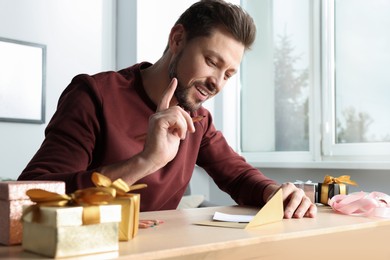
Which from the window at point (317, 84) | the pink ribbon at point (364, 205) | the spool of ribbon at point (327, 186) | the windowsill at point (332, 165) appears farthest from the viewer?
the window at point (317, 84)

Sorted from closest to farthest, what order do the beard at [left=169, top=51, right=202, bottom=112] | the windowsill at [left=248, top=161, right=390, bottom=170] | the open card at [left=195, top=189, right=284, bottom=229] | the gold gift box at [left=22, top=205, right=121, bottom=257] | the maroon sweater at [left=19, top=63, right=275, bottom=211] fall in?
the gold gift box at [left=22, top=205, right=121, bottom=257] → the open card at [left=195, top=189, right=284, bottom=229] → the maroon sweater at [left=19, top=63, right=275, bottom=211] → the beard at [left=169, top=51, right=202, bottom=112] → the windowsill at [left=248, top=161, right=390, bottom=170]

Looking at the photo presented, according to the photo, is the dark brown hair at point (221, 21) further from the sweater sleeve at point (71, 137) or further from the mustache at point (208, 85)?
the sweater sleeve at point (71, 137)

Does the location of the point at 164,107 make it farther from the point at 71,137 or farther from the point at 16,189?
the point at 16,189

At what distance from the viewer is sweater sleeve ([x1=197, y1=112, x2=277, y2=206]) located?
1.53m

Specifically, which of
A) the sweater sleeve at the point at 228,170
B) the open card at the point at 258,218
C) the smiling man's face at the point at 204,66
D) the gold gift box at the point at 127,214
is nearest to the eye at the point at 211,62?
the smiling man's face at the point at 204,66

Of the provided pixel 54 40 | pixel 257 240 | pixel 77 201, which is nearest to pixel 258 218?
pixel 257 240

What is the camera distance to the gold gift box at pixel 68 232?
2.02ft

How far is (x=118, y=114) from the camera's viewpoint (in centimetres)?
149

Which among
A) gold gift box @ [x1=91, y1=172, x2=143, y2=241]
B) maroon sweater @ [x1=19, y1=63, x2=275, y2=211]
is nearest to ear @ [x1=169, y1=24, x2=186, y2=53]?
maroon sweater @ [x1=19, y1=63, x2=275, y2=211]

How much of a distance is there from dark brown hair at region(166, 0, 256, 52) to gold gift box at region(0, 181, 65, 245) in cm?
91

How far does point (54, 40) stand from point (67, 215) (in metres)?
3.07

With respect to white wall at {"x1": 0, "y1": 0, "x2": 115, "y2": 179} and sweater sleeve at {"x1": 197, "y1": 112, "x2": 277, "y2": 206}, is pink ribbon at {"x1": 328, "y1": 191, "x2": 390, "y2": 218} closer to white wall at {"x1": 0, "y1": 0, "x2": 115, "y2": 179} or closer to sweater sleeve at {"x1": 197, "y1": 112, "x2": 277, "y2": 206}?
sweater sleeve at {"x1": 197, "y1": 112, "x2": 277, "y2": 206}

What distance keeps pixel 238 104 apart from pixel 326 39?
0.92 m

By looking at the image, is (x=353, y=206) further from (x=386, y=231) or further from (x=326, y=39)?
(x=326, y=39)
